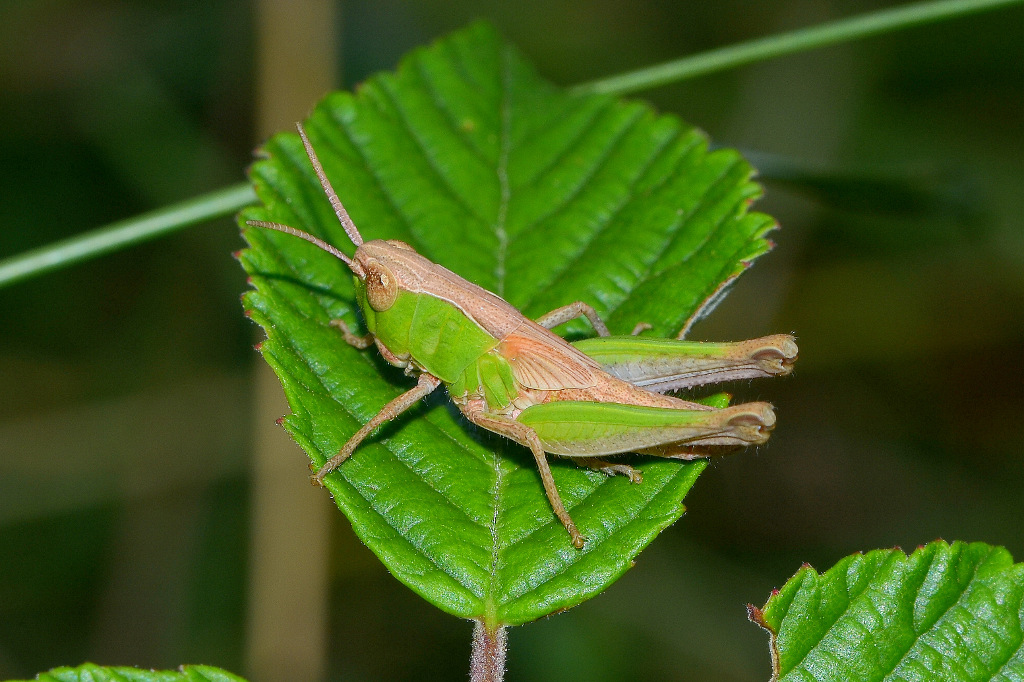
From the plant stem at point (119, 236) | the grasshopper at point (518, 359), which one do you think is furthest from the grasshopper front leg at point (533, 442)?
the plant stem at point (119, 236)

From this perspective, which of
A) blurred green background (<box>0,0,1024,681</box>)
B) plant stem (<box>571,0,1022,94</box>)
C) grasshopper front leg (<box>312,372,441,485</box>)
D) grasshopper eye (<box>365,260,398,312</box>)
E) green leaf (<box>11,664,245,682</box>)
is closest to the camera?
green leaf (<box>11,664,245,682</box>)

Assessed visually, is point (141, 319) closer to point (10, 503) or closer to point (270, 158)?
point (10, 503)

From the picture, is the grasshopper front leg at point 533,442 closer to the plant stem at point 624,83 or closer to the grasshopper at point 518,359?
the grasshopper at point 518,359

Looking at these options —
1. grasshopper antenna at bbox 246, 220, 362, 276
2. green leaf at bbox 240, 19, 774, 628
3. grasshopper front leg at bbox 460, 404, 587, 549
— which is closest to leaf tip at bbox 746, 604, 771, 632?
green leaf at bbox 240, 19, 774, 628

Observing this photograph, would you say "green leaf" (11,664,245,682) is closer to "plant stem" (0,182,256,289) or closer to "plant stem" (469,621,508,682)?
"plant stem" (469,621,508,682)

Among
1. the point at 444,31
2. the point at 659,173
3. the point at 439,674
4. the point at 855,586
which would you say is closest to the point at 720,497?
the point at 439,674
